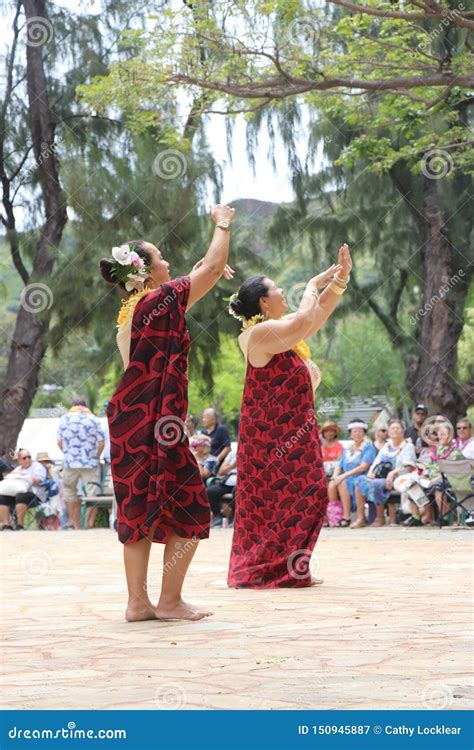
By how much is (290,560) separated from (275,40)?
23.4 ft

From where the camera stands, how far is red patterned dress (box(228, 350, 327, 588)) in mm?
7191

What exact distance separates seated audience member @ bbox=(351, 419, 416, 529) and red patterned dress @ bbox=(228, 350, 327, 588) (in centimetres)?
669

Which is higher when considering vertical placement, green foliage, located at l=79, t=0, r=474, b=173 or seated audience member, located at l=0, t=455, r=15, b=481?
green foliage, located at l=79, t=0, r=474, b=173

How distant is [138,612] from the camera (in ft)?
18.7

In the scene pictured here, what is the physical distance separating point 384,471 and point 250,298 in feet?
23.6

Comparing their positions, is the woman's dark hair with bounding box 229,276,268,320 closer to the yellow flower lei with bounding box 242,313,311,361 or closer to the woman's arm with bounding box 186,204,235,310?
the yellow flower lei with bounding box 242,313,311,361

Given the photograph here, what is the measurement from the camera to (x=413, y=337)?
2122cm

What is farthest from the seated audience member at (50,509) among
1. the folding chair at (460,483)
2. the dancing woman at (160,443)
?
the dancing woman at (160,443)
